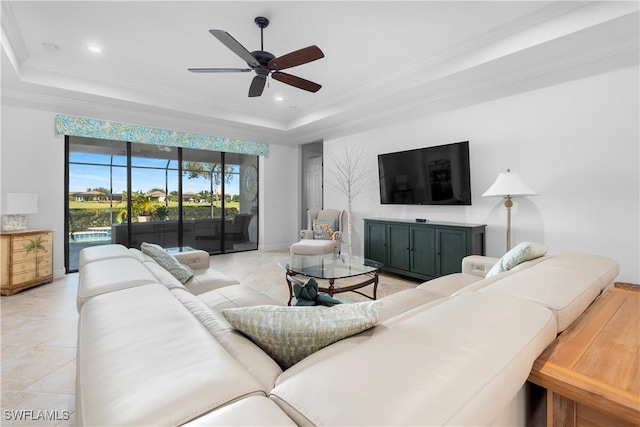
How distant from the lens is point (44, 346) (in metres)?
2.28

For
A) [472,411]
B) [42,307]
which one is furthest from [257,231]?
[472,411]

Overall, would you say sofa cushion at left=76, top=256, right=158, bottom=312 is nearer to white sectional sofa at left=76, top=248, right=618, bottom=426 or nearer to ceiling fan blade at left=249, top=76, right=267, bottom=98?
white sectional sofa at left=76, top=248, right=618, bottom=426

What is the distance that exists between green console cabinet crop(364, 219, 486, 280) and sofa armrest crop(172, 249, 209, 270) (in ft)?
8.40

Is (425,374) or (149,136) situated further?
(149,136)

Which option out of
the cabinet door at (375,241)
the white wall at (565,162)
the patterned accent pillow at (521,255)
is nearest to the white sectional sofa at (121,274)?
the patterned accent pillow at (521,255)

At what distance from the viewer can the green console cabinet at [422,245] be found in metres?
3.61

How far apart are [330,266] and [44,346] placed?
2501 millimetres

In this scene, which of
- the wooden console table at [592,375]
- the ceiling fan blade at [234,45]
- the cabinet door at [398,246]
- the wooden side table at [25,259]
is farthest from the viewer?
the cabinet door at [398,246]

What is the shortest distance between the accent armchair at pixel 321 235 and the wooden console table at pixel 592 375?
3.65m

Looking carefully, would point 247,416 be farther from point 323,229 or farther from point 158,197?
point 158,197

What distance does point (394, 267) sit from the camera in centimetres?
434

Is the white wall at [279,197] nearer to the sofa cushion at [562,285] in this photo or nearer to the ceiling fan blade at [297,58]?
A: the ceiling fan blade at [297,58]

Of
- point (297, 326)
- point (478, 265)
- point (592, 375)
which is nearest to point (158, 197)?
point (478, 265)

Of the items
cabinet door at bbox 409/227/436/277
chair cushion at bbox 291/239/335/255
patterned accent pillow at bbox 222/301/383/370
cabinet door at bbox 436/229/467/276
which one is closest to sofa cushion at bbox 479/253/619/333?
patterned accent pillow at bbox 222/301/383/370
